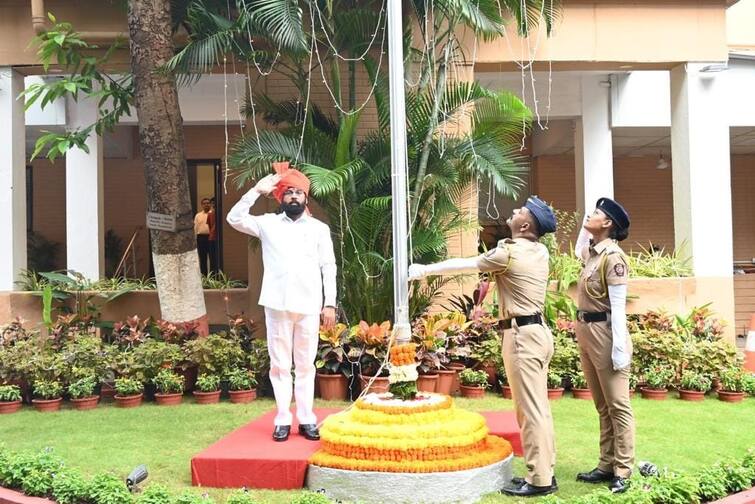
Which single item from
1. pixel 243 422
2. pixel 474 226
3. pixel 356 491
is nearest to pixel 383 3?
pixel 474 226

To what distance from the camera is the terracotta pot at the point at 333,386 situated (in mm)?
7309

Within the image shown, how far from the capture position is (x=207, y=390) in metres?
7.43

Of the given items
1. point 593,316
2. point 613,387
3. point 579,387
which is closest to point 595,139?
point 579,387

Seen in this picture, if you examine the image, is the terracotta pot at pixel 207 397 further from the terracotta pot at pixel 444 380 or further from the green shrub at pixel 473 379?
the green shrub at pixel 473 379

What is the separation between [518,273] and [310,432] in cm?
185

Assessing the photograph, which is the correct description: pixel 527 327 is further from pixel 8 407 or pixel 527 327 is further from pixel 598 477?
pixel 8 407

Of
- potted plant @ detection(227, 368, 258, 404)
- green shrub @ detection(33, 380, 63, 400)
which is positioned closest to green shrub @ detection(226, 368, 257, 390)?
potted plant @ detection(227, 368, 258, 404)

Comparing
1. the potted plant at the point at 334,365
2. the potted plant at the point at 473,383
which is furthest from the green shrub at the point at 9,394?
the potted plant at the point at 473,383

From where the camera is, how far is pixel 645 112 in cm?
1170

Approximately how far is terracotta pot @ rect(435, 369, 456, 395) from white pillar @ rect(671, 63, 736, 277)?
13.4ft

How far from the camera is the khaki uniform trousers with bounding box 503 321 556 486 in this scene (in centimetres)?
445

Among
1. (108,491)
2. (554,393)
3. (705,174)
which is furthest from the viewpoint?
(705,174)

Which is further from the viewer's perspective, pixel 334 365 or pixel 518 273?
pixel 334 365

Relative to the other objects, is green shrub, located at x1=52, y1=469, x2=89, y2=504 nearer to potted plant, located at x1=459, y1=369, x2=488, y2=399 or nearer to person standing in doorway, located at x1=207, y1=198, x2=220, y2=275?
potted plant, located at x1=459, y1=369, x2=488, y2=399
